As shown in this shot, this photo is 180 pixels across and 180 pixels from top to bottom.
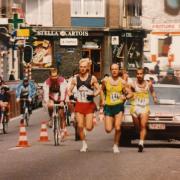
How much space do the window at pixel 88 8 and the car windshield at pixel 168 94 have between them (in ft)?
131

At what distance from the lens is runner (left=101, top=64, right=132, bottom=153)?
16859 mm

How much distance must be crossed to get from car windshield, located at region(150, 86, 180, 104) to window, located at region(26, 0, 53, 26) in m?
39.9

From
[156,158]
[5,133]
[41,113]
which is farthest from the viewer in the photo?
[41,113]

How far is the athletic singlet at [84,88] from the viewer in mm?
16703

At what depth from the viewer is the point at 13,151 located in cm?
1759

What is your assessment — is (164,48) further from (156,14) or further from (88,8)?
(88,8)

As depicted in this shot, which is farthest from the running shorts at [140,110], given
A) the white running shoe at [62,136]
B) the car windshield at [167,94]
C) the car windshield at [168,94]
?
the white running shoe at [62,136]

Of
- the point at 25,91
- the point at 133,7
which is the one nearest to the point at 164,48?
the point at 25,91

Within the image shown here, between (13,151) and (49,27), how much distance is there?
4230cm

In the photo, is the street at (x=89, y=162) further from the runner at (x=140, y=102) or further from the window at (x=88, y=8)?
the window at (x=88, y=8)

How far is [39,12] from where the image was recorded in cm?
5988

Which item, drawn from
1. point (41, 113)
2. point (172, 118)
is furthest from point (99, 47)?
point (172, 118)

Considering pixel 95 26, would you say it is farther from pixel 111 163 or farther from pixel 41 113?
pixel 111 163

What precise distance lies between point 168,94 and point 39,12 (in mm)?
40552
